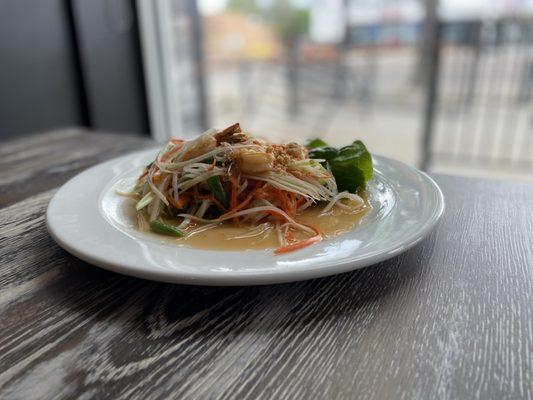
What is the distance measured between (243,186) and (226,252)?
0.71ft

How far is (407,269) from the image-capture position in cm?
68

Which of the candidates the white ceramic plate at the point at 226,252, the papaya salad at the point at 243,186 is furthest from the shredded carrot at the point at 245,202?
the white ceramic plate at the point at 226,252

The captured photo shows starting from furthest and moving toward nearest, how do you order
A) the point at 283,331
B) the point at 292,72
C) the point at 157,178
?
the point at 292,72
the point at 157,178
the point at 283,331

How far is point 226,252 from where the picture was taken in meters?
0.63

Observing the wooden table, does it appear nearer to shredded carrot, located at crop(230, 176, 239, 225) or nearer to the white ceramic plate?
the white ceramic plate

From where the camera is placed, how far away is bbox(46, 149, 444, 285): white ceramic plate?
55 cm

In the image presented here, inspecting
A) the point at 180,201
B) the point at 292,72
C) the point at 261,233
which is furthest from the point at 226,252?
the point at 292,72

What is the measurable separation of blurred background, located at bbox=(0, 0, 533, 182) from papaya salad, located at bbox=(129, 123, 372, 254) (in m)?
1.20

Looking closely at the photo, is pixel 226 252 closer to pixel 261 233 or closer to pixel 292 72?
pixel 261 233

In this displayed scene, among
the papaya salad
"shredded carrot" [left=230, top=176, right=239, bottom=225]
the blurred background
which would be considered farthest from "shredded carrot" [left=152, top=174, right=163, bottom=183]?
the blurred background

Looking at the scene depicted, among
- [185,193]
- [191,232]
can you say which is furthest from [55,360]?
[185,193]

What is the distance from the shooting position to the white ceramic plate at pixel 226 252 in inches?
21.5

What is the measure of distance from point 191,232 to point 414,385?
422 millimetres

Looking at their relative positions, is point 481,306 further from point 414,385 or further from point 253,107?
point 253,107
